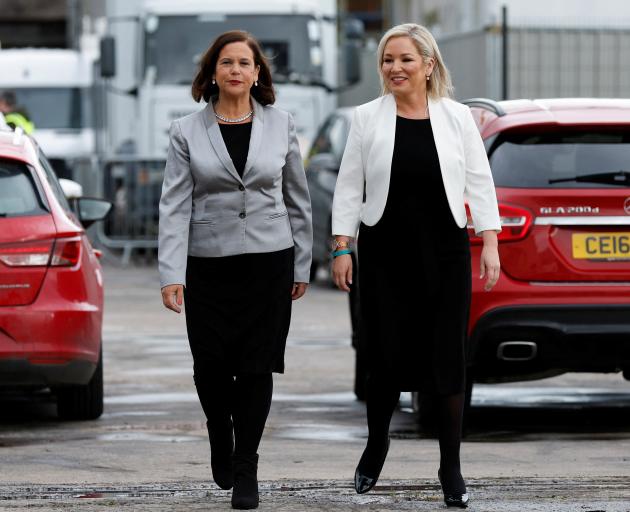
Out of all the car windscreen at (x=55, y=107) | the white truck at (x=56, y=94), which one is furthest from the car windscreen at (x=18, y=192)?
the car windscreen at (x=55, y=107)

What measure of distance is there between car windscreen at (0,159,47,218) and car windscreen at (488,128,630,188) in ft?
7.09

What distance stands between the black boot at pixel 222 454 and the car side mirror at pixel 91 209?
11.6 feet

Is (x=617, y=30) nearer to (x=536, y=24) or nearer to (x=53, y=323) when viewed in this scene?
(x=536, y=24)

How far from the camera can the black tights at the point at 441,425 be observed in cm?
659

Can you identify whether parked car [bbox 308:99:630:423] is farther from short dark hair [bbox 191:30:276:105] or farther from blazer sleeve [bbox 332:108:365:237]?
short dark hair [bbox 191:30:276:105]

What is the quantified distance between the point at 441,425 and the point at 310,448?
182cm

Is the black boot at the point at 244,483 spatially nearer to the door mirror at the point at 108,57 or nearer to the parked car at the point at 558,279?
the parked car at the point at 558,279

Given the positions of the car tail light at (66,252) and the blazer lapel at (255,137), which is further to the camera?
the car tail light at (66,252)

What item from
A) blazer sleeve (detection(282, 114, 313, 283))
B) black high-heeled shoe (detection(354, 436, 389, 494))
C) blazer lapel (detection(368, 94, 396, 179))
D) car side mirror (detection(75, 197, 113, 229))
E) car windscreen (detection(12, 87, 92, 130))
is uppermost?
blazer lapel (detection(368, 94, 396, 179))

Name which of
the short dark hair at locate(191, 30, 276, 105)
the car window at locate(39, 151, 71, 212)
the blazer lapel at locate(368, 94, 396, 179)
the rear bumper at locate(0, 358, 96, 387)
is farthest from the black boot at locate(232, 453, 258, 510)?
the car window at locate(39, 151, 71, 212)

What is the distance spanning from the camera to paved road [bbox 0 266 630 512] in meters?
6.81

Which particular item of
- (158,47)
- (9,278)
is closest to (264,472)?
(9,278)

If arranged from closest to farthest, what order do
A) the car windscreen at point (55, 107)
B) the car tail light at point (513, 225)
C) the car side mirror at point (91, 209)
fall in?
1. the car tail light at point (513, 225)
2. the car side mirror at point (91, 209)
3. the car windscreen at point (55, 107)

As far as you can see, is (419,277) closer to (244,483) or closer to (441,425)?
(441,425)
